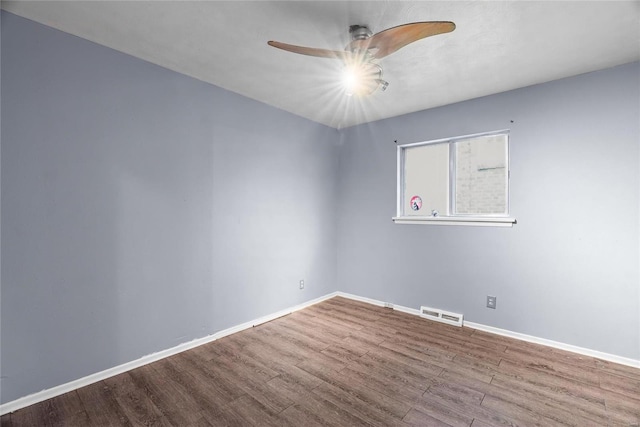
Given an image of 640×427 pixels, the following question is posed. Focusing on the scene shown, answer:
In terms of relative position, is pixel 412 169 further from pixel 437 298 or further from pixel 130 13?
pixel 130 13

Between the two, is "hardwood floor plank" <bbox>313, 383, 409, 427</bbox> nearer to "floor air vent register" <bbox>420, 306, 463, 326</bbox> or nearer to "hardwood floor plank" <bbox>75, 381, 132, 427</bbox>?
"hardwood floor plank" <bbox>75, 381, 132, 427</bbox>

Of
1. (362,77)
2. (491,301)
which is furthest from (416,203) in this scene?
(362,77)

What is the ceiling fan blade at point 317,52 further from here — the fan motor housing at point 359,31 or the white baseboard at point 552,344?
the white baseboard at point 552,344

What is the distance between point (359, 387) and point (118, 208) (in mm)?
2267

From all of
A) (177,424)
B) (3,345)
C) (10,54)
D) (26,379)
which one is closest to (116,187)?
(10,54)

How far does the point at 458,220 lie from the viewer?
10.3ft

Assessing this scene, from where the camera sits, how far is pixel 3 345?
5.68 feet

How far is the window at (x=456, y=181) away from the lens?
3059 mm

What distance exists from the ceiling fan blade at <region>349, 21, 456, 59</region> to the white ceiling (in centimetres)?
20

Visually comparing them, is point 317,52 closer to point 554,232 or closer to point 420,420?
point 420,420

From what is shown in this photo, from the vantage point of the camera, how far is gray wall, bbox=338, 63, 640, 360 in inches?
92.8

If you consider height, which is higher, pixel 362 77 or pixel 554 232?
pixel 362 77

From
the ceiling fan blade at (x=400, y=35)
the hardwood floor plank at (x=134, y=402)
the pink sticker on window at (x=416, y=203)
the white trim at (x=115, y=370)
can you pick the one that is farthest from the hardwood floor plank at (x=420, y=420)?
the pink sticker on window at (x=416, y=203)

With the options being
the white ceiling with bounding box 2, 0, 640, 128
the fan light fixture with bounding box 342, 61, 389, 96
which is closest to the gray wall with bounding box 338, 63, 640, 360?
the white ceiling with bounding box 2, 0, 640, 128
